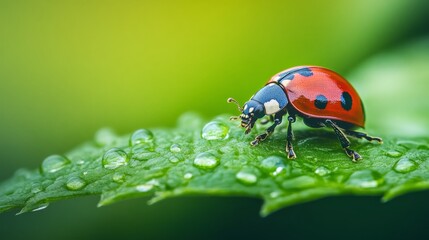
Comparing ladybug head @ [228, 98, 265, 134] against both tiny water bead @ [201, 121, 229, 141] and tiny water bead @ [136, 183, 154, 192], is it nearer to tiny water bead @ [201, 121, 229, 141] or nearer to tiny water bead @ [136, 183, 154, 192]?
tiny water bead @ [201, 121, 229, 141]

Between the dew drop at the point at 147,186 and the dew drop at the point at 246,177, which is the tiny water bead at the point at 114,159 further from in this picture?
the dew drop at the point at 246,177

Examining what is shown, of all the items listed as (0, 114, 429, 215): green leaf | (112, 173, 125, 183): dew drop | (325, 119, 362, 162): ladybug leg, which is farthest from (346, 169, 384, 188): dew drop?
(112, 173, 125, 183): dew drop

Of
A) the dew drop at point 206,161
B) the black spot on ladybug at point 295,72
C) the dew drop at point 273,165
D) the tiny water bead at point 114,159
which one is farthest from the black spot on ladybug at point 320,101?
the tiny water bead at point 114,159

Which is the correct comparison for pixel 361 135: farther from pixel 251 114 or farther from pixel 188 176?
pixel 188 176

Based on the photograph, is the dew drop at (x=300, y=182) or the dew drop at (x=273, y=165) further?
the dew drop at (x=273, y=165)

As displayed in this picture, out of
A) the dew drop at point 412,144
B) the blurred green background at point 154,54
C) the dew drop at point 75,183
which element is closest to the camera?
the dew drop at point 75,183

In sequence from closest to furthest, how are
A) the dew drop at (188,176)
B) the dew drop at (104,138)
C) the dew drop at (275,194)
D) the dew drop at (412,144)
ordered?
the dew drop at (275,194)
the dew drop at (188,176)
the dew drop at (412,144)
the dew drop at (104,138)

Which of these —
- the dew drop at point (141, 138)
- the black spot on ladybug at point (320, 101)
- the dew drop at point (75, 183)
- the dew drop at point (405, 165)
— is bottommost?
the dew drop at point (405, 165)

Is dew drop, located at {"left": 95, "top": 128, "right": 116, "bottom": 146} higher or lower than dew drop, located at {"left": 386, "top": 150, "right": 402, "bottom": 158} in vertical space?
higher

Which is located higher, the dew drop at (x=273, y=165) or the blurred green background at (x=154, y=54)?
the blurred green background at (x=154, y=54)
